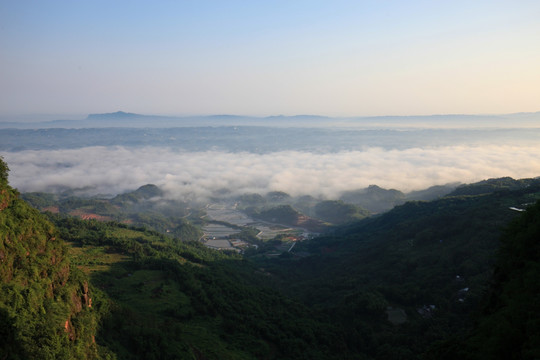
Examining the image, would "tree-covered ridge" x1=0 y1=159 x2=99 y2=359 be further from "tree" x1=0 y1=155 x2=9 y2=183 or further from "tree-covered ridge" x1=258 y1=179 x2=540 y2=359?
"tree-covered ridge" x1=258 y1=179 x2=540 y2=359

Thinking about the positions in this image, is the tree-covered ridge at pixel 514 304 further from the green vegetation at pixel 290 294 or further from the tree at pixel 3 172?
the tree at pixel 3 172

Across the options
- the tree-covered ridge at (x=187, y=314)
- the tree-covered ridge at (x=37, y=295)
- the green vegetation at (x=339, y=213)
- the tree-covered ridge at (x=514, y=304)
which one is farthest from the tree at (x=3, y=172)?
the green vegetation at (x=339, y=213)

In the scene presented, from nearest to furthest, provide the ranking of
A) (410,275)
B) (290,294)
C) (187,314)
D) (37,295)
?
(37,295) < (187,314) < (410,275) < (290,294)

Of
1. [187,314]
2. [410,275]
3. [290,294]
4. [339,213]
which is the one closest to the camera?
[187,314]

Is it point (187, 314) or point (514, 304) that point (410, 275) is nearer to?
point (187, 314)

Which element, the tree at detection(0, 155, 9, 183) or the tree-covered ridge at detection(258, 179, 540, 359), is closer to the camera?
the tree at detection(0, 155, 9, 183)

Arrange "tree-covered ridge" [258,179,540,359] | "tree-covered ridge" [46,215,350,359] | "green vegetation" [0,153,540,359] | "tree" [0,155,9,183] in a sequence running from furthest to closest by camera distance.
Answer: "tree-covered ridge" [258,179,540,359] < "tree-covered ridge" [46,215,350,359] < "tree" [0,155,9,183] < "green vegetation" [0,153,540,359]

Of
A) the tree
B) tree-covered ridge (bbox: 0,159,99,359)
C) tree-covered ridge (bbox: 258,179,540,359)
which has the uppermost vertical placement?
the tree

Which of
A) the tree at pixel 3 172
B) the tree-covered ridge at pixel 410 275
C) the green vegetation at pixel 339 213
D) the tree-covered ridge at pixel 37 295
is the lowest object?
the green vegetation at pixel 339 213

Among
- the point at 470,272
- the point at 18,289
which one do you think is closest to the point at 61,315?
the point at 18,289

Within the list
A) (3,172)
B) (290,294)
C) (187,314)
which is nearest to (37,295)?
(3,172)

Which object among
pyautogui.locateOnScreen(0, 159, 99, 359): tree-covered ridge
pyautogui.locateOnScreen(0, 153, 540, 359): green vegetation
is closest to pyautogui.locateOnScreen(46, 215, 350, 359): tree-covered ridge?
pyautogui.locateOnScreen(0, 153, 540, 359): green vegetation
